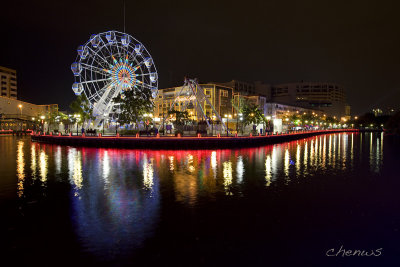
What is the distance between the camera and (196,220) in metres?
10.8

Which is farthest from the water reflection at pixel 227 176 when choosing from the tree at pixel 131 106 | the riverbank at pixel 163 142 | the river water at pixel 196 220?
the tree at pixel 131 106

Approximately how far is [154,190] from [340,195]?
28.9 feet

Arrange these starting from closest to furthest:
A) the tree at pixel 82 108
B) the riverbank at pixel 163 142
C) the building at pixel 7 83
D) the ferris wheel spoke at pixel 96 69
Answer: the riverbank at pixel 163 142 < the ferris wheel spoke at pixel 96 69 < the tree at pixel 82 108 < the building at pixel 7 83

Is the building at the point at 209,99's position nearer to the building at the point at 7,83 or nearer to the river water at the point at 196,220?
the building at the point at 7,83

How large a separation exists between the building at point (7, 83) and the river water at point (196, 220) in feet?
473

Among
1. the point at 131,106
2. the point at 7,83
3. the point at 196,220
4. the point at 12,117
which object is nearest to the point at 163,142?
the point at 131,106

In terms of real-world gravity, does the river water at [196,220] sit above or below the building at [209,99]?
below

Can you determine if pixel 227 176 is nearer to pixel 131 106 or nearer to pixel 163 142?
pixel 163 142

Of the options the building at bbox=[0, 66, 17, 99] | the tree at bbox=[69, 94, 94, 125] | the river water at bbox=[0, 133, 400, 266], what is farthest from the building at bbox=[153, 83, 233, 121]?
the river water at bbox=[0, 133, 400, 266]

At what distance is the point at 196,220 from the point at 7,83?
158306 millimetres

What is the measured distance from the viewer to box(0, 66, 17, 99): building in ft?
461

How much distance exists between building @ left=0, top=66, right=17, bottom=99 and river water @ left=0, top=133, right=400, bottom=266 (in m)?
144

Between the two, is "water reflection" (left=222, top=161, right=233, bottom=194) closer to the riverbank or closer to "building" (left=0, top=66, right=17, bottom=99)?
the riverbank

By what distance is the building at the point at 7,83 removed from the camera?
140 metres
